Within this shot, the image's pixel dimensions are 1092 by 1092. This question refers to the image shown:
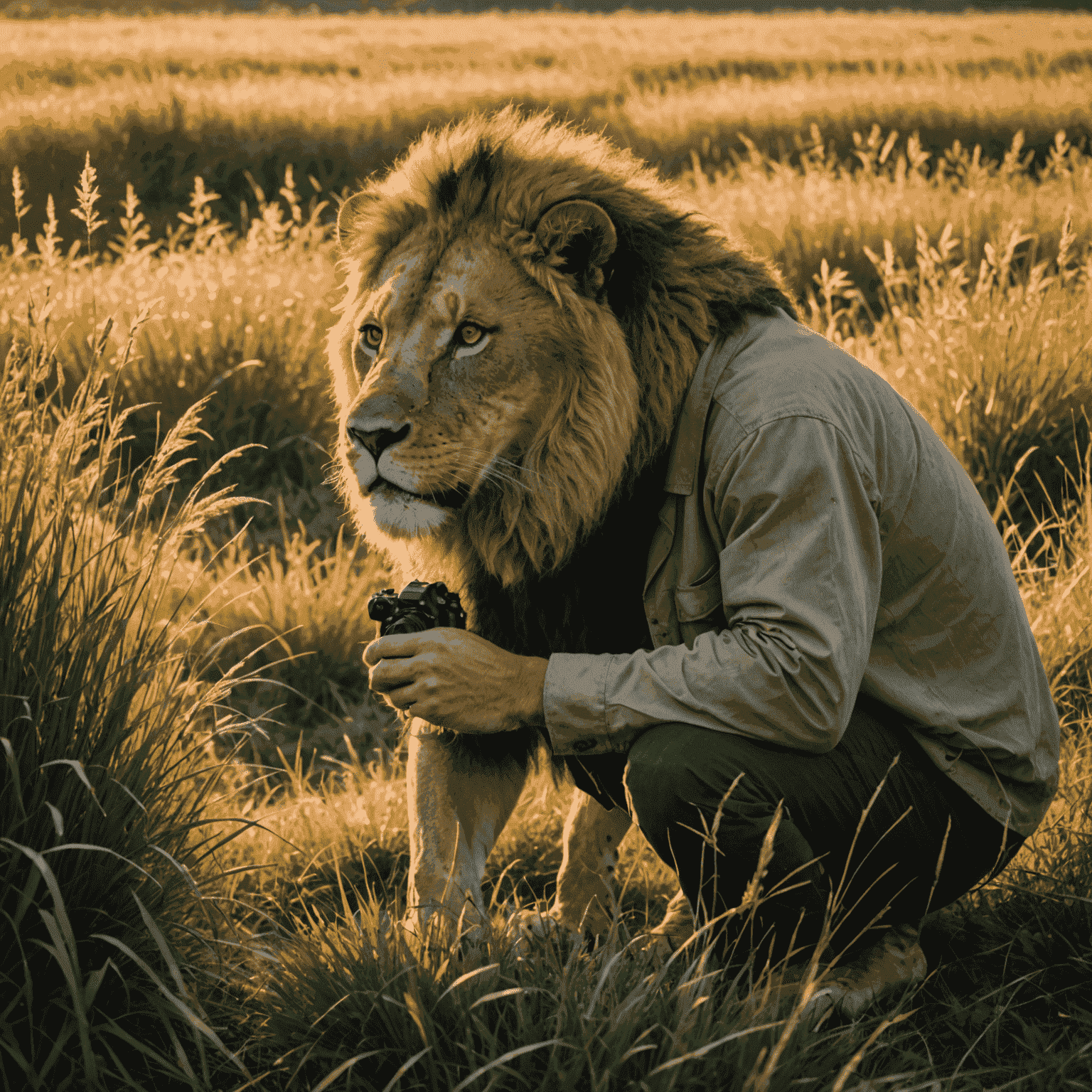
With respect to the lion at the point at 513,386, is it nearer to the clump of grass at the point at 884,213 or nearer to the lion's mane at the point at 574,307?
the lion's mane at the point at 574,307

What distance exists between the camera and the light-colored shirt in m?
2.12

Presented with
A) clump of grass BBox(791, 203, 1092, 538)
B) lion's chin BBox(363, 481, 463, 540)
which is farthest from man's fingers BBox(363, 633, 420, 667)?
clump of grass BBox(791, 203, 1092, 538)

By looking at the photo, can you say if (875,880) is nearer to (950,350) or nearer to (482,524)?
(482,524)

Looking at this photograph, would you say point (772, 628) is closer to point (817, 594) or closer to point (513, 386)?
point (817, 594)

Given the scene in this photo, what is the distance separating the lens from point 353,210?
2.70 meters

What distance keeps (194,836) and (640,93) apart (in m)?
13.1

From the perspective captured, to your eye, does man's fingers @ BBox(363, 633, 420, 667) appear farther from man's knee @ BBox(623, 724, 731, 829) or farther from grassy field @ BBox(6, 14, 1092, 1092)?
man's knee @ BBox(623, 724, 731, 829)

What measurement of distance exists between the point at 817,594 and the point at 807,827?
528 millimetres

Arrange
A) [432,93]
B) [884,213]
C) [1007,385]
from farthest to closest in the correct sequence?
[432,93]
[884,213]
[1007,385]

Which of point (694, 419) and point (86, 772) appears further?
point (694, 419)

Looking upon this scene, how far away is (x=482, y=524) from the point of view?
2.47 metres

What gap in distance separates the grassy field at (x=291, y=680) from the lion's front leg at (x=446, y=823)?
0.54ft

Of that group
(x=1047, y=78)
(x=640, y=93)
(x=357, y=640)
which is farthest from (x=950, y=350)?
(x=1047, y=78)

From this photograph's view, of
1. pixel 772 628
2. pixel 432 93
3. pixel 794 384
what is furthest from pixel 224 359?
pixel 432 93
